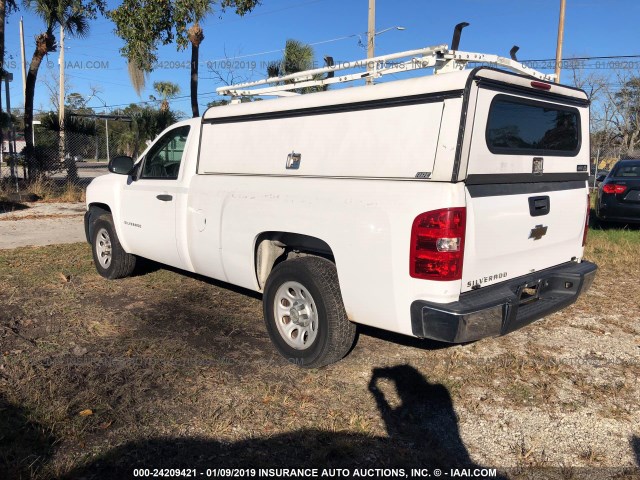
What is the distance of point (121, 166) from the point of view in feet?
19.1

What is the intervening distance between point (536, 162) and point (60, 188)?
15.8m

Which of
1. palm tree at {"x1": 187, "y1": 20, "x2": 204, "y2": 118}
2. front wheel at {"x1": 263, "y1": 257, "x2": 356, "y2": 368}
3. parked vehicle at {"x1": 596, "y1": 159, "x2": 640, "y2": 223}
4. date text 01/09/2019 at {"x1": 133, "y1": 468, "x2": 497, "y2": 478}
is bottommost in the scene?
date text 01/09/2019 at {"x1": 133, "y1": 468, "x2": 497, "y2": 478}

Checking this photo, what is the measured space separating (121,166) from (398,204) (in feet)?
12.1

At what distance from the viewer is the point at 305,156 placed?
4055mm

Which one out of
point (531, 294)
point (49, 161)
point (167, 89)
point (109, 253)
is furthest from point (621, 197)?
point (167, 89)

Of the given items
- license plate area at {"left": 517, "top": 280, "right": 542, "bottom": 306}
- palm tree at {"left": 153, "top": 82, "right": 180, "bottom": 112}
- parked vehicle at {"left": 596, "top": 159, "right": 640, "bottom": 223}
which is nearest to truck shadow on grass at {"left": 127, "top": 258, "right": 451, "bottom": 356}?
license plate area at {"left": 517, "top": 280, "right": 542, "bottom": 306}

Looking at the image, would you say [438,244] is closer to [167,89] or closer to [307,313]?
[307,313]

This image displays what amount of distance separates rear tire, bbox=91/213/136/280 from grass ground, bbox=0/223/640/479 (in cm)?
87

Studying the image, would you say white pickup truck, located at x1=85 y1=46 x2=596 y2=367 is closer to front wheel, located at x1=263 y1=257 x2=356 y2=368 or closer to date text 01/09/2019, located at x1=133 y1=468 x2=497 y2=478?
front wheel, located at x1=263 y1=257 x2=356 y2=368

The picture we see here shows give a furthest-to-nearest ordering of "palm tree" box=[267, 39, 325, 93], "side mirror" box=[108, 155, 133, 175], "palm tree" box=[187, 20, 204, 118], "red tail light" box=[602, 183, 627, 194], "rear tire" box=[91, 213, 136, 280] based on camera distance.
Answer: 1. "palm tree" box=[267, 39, 325, 93]
2. "palm tree" box=[187, 20, 204, 118]
3. "red tail light" box=[602, 183, 627, 194]
4. "rear tire" box=[91, 213, 136, 280]
5. "side mirror" box=[108, 155, 133, 175]

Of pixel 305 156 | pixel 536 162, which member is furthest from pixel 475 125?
pixel 305 156

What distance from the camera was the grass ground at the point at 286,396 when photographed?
2.98 metres

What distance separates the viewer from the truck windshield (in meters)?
3.58

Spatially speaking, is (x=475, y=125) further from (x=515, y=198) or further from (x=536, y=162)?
(x=536, y=162)
